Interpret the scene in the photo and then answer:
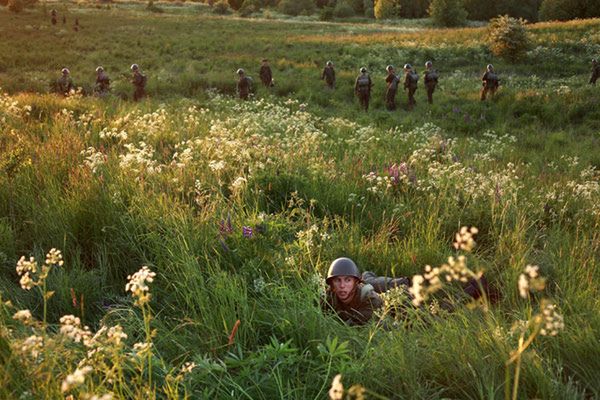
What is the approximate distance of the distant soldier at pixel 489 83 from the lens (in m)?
17.8

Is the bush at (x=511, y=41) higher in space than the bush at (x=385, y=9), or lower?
lower

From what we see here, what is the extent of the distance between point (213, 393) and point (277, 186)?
361 centimetres

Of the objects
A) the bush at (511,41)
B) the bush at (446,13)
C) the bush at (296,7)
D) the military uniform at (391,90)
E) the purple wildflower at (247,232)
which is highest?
the bush at (296,7)

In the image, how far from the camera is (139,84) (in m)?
16.8

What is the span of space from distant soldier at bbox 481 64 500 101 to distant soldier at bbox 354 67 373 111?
4.00 meters

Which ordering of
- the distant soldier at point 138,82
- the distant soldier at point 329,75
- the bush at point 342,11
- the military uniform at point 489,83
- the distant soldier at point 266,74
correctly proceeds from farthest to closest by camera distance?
the bush at point 342,11 < the distant soldier at point 329,75 < the distant soldier at point 266,74 < the military uniform at point 489,83 < the distant soldier at point 138,82

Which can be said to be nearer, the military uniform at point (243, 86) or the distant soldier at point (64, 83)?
the distant soldier at point (64, 83)

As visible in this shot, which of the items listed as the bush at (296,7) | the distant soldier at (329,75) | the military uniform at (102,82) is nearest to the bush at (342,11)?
the bush at (296,7)

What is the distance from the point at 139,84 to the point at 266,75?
520 cm

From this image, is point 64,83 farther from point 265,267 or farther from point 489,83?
point 265,267

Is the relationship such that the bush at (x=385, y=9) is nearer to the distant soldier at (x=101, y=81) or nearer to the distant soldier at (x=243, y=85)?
the distant soldier at (x=243, y=85)

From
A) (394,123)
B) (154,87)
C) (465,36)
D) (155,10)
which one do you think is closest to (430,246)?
(394,123)

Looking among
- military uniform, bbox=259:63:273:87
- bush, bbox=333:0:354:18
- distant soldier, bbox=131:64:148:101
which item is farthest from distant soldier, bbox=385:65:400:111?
bush, bbox=333:0:354:18

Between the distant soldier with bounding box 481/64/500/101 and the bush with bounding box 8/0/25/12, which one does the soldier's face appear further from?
the bush with bounding box 8/0/25/12
